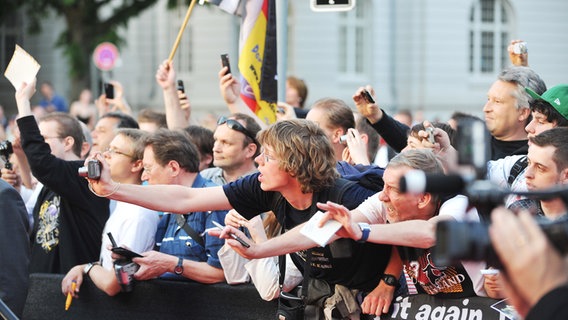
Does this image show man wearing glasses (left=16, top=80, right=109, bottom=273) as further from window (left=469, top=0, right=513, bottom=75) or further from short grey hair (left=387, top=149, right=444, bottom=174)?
window (left=469, top=0, right=513, bottom=75)

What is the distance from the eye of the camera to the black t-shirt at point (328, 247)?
5367 mm

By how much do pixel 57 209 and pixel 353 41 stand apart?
24.6 metres

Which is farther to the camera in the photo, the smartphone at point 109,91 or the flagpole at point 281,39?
the smartphone at point 109,91

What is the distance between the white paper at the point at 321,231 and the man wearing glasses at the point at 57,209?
2892 millimetres

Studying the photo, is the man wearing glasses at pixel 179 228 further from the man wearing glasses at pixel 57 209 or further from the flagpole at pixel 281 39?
the flagpole at pixel 281 39

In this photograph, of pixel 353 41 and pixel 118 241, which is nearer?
pixel 118 241

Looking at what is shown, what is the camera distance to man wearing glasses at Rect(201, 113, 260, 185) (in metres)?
7.30

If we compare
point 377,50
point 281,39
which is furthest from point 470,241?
point 377,50

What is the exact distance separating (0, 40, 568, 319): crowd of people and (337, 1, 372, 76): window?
23452 millimetres

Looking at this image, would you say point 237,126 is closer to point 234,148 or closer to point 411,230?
point 234,148

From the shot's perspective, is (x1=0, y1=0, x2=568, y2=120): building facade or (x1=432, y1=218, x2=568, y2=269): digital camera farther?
(x1=0, y1=0, x2=568, y2=120): building facade

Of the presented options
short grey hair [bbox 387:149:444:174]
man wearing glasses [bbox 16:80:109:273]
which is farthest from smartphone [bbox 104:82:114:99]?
short grey hair [bbox 387:149:444:174]

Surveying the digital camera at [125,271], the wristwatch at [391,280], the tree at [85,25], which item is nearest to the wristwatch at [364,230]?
the wristwatch at [391,280]

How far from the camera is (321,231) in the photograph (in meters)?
4.76
